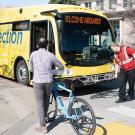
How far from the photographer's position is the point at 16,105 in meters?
10.2

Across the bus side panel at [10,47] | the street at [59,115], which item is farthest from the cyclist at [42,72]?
the bus side panel at [10,47]

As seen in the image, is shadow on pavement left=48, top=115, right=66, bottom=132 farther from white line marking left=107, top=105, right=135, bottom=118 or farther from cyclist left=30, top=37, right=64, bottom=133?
white line marking left=107, top=105, right=135, bottom=118

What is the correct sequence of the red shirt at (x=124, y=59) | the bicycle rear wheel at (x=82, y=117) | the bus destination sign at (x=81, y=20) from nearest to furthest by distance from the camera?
the bicycle rear wheel at (x=82, y=117)
the red shirt at (x=124, y=59)
the bus destination sign at (x=81, y=20)

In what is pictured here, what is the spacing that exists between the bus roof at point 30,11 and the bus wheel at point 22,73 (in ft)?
5.22

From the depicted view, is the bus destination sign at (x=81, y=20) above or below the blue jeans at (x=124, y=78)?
above

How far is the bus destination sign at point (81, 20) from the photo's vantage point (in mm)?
12253

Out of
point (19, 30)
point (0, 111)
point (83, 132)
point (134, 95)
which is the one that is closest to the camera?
point (83, 132)

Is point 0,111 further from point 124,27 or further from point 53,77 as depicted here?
point 124,27

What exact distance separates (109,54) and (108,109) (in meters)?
3.20

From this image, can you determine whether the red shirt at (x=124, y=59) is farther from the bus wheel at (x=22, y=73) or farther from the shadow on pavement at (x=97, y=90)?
the bus wheel at (x=22, y=73)

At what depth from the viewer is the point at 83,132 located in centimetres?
746

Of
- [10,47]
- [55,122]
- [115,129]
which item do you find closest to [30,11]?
[10,47]

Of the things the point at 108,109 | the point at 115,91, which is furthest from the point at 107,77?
the point at 108,109

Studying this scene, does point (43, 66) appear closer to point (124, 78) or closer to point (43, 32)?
point (124, 78)
